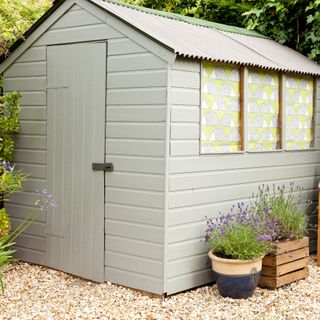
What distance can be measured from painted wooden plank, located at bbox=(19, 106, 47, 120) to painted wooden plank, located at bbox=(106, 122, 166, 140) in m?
1.03

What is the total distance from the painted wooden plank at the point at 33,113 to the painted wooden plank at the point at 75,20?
3.00 ft

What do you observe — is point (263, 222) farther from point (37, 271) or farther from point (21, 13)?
point (21, 13)

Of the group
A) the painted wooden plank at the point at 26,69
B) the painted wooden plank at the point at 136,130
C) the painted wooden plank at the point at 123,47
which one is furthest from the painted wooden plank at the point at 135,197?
the painted wooden plank at the point at 26,69

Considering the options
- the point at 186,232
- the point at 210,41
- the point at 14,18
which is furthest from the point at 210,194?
the point at 14,18

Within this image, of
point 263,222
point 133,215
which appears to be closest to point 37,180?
point 133,215

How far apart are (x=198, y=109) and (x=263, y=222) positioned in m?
1.34

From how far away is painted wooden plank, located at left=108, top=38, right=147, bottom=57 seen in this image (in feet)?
20.2

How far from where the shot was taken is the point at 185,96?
6.12m

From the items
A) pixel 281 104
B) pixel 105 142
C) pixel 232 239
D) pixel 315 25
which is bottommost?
pixel 232 239

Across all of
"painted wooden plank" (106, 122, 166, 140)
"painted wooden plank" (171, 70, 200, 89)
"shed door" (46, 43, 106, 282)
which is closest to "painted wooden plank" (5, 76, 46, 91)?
"shed door" (46, 43, 106, 282)

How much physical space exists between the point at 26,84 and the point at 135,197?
2.09 metres

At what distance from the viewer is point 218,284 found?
6152mm

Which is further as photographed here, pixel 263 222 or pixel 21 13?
pixel 21 13

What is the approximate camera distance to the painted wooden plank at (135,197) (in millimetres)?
6012
